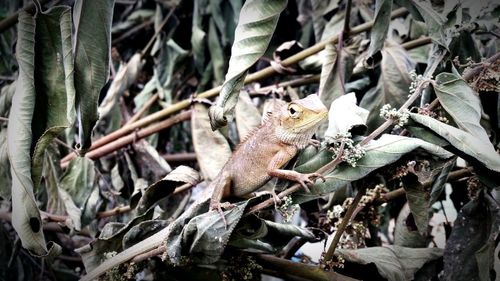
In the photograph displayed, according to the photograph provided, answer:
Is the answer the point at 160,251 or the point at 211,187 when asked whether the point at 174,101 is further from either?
the point at 160,251

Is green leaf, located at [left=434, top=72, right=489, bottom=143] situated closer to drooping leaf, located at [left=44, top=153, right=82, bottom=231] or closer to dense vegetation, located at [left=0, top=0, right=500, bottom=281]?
dense vegetation, located at [left=0, top=0, right=500, bottom=281]

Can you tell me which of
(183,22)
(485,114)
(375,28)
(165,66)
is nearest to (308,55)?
(375,28)

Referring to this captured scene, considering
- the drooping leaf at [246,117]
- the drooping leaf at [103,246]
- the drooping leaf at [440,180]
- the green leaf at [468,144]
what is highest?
the green leaf at [468,144]

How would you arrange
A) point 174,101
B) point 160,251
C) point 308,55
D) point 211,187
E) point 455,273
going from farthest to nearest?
point 174,101 → point 308,55 → point 211,187 → point 455,273 → point 160,251

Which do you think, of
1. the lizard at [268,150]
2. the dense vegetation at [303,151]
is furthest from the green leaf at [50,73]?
the lizard at [268,150]

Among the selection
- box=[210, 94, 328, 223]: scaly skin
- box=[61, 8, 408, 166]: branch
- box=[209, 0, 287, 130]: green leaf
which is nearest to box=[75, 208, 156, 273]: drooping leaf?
box=[210, 94, 328, 223]: scaly skin

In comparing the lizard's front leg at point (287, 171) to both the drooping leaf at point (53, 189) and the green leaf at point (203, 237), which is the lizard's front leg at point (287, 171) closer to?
the green leaf at point (203, 237)

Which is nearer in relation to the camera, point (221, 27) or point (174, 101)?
point (221, 27)
